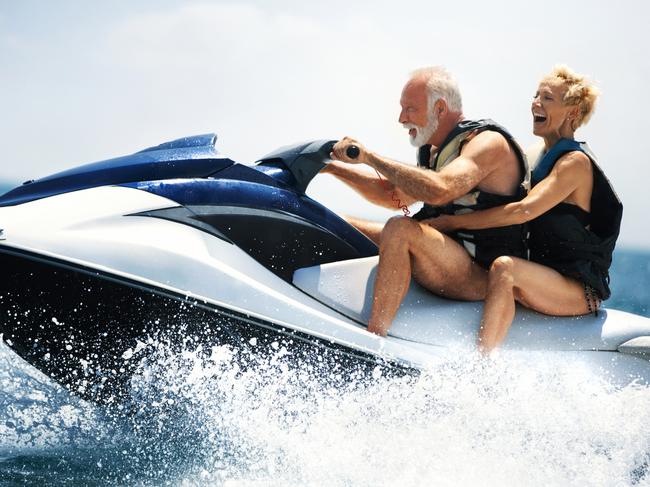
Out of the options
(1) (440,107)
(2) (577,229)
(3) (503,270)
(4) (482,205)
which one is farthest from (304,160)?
(2) (577,229)

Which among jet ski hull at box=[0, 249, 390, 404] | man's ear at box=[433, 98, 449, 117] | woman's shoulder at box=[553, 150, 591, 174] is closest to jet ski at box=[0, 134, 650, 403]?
jet ski hull at box=[0, 249, 390, 404]

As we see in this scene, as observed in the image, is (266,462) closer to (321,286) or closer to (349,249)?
(321,286)

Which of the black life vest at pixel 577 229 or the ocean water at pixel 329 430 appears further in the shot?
the black life vest at pixel 577 229

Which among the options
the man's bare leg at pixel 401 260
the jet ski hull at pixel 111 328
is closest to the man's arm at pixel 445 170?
the man's bare leg at pixel 401 260

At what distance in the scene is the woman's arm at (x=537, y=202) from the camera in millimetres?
3035

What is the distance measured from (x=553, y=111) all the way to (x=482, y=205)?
539 mm

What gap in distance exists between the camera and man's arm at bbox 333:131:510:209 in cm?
292

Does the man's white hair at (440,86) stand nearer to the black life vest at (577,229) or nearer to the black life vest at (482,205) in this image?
the black life vest at (482,205)

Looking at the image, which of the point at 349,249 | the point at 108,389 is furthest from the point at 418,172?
the point at 108,389

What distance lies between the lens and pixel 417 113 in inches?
125

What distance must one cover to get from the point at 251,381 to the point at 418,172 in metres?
0.95

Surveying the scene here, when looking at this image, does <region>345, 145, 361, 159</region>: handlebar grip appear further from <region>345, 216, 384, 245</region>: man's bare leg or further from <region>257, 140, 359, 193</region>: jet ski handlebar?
<region>345, 216, 384, 245</region>: man's bare leg

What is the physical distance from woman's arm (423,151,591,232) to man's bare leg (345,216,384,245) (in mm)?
423

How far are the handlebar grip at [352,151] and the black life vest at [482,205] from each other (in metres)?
0.39
